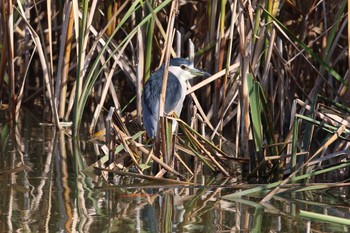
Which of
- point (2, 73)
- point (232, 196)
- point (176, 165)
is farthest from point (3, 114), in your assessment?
point (232, 196)

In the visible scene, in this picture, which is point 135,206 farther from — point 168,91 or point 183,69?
point 183,69

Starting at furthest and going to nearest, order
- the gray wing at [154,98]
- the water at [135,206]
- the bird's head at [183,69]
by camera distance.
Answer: the bird's head at [183,69] < the gray wing at [154,98] < the water at [135,206]

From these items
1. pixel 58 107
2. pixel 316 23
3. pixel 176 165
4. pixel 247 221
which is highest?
pixel 316 23

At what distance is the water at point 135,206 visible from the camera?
12.3ft

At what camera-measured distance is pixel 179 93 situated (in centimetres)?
558

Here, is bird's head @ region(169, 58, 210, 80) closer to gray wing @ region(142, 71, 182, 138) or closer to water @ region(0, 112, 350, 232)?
gray wing @ region(142, 71, 182, 138)

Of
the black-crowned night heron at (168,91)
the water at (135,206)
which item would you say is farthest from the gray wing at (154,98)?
the water at (135,206)

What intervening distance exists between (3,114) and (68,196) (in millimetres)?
2692

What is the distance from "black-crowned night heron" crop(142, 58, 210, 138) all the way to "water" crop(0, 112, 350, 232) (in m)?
0.50

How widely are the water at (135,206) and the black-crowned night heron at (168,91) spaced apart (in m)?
0.50

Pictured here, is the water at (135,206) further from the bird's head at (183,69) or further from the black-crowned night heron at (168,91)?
the bird's head at (183,69)

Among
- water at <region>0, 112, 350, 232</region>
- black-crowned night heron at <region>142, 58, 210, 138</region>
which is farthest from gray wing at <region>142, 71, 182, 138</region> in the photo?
water at <region>0, 112, 350, 232</region>

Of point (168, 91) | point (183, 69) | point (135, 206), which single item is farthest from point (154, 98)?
point (135, 206)

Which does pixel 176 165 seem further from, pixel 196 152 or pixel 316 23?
pixel 316 23
